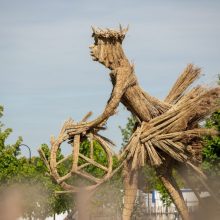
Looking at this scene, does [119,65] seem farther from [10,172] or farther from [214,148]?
[10,172]

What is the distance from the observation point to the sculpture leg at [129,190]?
16.5m

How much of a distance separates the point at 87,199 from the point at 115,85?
250cm

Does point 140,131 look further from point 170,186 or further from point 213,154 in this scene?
point 213,154

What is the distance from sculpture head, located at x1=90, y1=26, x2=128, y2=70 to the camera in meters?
16.5

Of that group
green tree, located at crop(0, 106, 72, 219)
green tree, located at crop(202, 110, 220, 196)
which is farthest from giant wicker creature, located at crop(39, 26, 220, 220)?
green tree, located at crop(0, 106, 72, 219)

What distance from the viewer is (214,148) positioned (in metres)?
25.5

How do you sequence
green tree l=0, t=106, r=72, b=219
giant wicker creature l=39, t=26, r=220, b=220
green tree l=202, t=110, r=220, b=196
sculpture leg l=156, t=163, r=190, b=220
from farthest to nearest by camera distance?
green tree l=0, t=106, r=72, b=219
green tree l=202, t=110, r=220, b=196
sculpture leg l=156, t=163, r=190, b=220
giant wicker creature l=39, t=26, r=220, b=220

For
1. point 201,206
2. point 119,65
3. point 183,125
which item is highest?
point 119,65

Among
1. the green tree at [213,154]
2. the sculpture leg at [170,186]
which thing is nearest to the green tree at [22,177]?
the green tree at [213,154]

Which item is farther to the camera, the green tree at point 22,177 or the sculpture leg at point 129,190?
the green tree at point 22,177

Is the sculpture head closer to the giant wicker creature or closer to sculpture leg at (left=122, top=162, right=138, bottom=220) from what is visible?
the giant wicker creature

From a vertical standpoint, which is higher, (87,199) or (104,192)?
(104,192)

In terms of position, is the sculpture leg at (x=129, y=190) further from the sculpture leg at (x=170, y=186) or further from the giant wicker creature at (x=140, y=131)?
the sculpture leg at (x=170, y=186)

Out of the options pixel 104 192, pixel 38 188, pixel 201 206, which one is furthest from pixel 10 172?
pixel 201 206
